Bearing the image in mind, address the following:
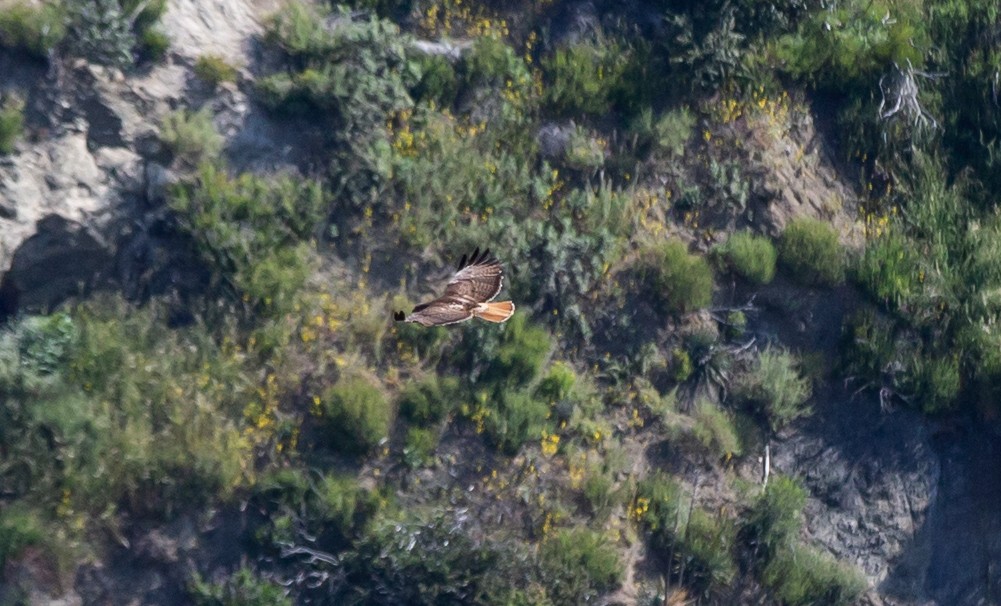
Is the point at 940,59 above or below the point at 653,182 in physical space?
above

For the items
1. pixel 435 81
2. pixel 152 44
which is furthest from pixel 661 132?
pixel 152 44

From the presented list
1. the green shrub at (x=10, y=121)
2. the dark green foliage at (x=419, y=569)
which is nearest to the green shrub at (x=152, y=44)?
the green shrub at (x=10, y=121)

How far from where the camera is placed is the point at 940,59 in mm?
11336

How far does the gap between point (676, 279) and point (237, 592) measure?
4078 millimetres

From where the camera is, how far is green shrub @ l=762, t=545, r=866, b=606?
945cm

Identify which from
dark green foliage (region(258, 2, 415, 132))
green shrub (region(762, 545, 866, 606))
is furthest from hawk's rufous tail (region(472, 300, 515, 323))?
green shrub (region(762, 545, 866, 606))

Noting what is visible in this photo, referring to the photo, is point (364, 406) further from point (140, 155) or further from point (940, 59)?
point (940, 59)

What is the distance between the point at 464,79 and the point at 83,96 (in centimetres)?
294

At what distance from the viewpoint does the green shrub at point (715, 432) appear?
9672 mm

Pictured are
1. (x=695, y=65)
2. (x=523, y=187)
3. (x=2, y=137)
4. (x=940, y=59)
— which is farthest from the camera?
(x=940, y=59)

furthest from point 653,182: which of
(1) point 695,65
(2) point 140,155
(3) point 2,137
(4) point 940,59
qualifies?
(3) point 2,137

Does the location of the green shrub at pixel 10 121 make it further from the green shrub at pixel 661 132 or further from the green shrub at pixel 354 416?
the green shrub at pixel 661 132

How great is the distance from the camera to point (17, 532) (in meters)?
7.98

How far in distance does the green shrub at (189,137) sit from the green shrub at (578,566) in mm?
3763
